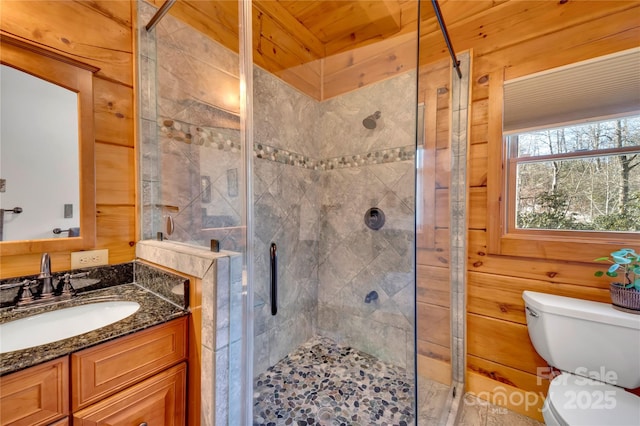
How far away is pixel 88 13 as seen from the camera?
3.83 ft

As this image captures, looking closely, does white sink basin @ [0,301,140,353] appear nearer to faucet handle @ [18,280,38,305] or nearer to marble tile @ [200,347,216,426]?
faucet handle @ [18,280,38,305]

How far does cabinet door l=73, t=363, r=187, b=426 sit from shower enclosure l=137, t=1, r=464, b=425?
0.20 m

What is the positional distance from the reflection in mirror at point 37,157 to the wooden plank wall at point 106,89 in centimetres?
9

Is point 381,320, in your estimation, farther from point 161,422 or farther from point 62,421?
point 62,421

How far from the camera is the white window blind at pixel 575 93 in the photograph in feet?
3.92

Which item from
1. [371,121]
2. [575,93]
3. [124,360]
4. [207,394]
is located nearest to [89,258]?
[124,360]

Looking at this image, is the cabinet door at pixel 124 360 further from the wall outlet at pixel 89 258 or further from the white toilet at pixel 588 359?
the white toilet at pixel 588 359

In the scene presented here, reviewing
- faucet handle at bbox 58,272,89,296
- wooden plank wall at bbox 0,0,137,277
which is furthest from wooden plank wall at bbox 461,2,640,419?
faucet handle at bbox 58,272,89,296

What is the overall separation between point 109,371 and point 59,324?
1.28 ft

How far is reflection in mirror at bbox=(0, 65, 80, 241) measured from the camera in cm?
99

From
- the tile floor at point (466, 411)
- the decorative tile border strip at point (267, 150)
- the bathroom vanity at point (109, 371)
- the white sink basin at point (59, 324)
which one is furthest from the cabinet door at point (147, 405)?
the tile floor at point (466, 411)

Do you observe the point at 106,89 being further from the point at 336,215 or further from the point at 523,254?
the point at 523,254

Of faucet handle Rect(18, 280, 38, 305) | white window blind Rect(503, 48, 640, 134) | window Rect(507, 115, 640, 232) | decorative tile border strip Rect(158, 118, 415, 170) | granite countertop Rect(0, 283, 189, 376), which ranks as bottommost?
granite countertop Rect(0, 283, 189, 376)

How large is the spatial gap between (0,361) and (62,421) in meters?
0.24
